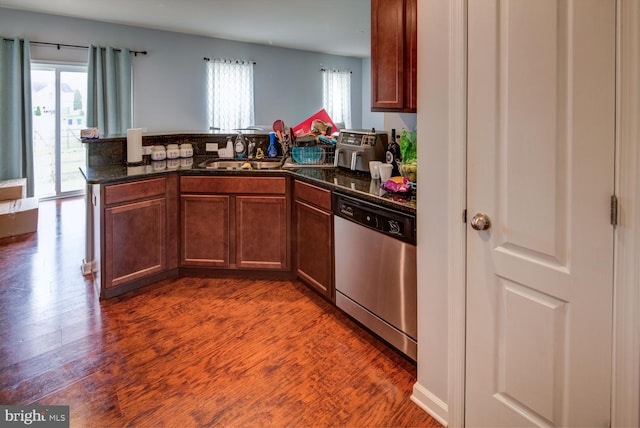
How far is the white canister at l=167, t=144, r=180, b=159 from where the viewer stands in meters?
3.72

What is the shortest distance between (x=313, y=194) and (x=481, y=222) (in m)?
1.51

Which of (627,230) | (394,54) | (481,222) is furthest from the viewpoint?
(394,54)

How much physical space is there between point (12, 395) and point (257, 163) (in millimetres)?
2364

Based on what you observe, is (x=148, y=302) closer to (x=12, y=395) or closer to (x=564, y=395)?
(x=12, y=395)

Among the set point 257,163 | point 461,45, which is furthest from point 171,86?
point 461,45

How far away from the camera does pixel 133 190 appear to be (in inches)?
117

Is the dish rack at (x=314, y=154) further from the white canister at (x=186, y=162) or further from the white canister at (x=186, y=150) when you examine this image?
the white canister at (x=186, y=150)

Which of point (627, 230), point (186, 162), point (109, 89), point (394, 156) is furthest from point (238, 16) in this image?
point (627, 230)

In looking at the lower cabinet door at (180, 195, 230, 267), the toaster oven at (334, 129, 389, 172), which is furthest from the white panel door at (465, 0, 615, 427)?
the lower cabinet door at (180, 195, 230, 267)

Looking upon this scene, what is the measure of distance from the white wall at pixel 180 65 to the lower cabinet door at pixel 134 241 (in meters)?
4.28

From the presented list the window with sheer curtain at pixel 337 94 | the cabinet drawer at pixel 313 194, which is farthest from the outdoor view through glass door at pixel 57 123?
the cabinet drawer at pixel 313 194

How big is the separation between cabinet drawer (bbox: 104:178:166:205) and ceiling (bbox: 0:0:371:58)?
299cm

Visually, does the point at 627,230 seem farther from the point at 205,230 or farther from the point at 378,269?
the point at 205,230

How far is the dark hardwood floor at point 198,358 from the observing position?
1830 millimetres
